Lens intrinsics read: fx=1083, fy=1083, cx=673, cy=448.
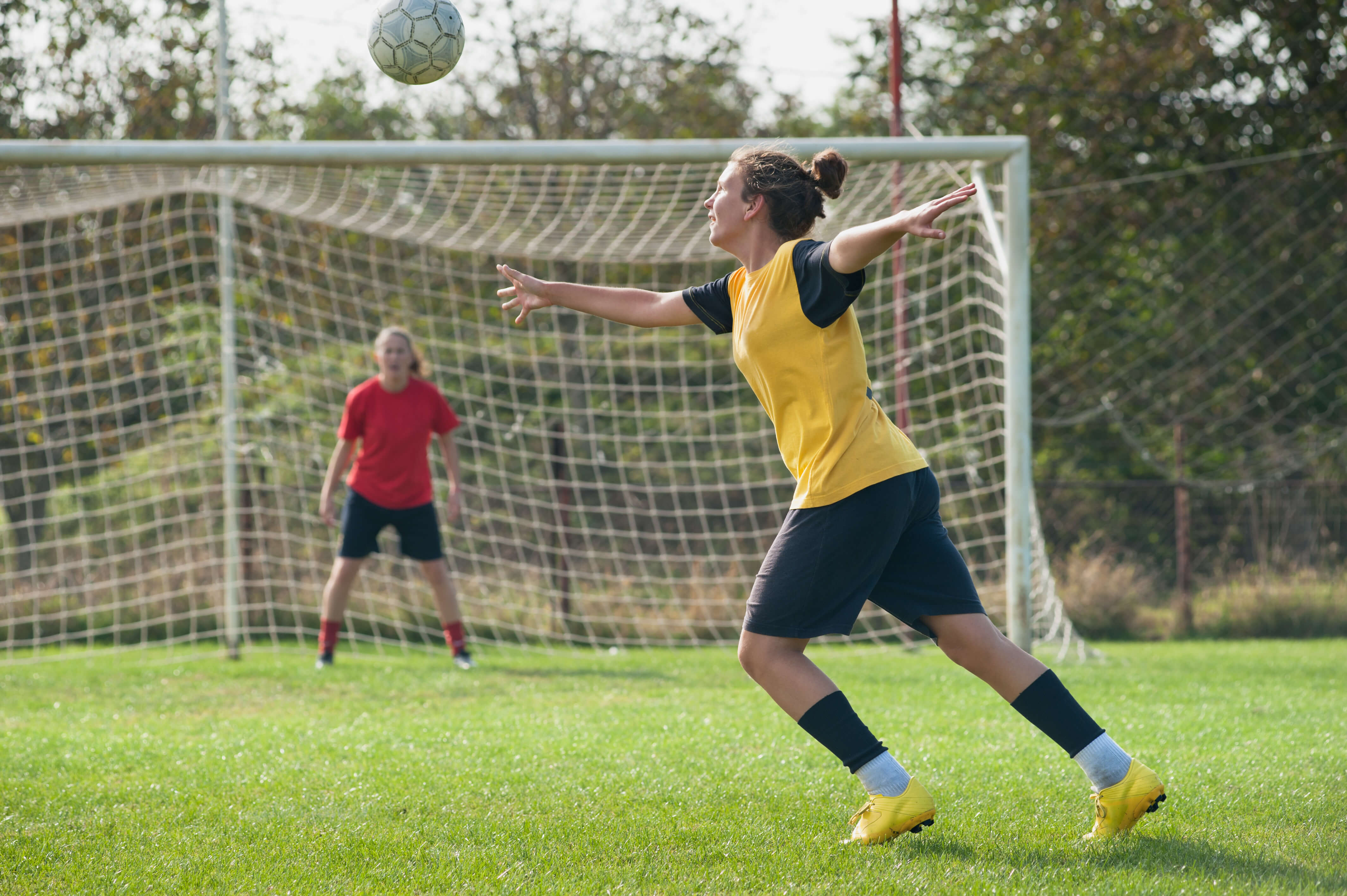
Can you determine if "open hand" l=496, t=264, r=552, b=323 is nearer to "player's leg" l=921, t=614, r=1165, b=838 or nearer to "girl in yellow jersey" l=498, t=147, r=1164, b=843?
"girl in yellow jersey" l=498, t=147, r=1164, b=843

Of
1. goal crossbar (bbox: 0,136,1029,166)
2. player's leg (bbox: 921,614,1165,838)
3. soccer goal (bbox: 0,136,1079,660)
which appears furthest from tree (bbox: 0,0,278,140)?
player's leg (bbox: 921,614,1165,838)

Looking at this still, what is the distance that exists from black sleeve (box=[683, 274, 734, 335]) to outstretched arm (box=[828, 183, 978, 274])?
0.52 m

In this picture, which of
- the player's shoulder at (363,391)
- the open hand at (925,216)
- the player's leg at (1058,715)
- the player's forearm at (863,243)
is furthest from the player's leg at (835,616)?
the player's shoulder at (363,391)

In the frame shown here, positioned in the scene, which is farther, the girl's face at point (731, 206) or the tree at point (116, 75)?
the tree at point (116, 75)

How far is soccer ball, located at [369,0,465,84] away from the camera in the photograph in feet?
12.9

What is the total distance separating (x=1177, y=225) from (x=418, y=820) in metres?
10.9

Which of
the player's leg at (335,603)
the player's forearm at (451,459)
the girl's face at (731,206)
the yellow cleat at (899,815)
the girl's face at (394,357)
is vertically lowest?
the player's leg at (335,603)

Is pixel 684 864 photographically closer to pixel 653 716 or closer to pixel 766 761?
pixel 766 761

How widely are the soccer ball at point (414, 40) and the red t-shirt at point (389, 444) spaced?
7.85 ft

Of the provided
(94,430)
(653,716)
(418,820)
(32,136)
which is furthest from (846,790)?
(32,136)

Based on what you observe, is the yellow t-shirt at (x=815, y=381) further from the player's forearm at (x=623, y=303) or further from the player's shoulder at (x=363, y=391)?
the player's shoulder at (x=363, y=391)

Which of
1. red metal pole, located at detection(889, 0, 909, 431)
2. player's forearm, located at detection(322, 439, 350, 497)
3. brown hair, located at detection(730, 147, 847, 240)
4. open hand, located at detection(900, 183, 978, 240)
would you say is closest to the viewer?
open hand, located at detection(900, 183, 978, 240)

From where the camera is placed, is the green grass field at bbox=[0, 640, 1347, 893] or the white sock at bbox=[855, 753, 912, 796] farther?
the white sock at bbox=[855, 753, 912, 796]

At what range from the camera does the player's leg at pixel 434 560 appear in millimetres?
6086
